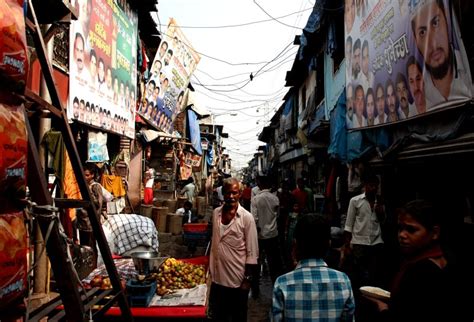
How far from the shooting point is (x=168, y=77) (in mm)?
12391

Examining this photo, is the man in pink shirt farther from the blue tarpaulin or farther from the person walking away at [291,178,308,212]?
the blue tarpaulin

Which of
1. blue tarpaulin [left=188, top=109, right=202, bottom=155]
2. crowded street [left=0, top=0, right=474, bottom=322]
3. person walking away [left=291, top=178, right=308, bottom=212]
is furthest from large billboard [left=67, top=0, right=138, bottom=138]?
blue tarpaulin [left=188, top=109, right=202, bottom=155]

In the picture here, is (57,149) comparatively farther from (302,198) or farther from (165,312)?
(302,198)

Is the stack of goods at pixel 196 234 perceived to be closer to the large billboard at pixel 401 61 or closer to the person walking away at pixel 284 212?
the person walking away at pixel 284 212

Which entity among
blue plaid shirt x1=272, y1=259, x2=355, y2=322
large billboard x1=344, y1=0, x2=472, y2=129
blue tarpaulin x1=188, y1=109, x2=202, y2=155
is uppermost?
blue tarpaulin x1=188, y1=109, x2=202, y2=155

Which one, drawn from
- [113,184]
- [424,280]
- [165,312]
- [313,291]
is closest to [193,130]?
[113,184]

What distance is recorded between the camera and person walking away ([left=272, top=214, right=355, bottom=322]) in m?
→ 2.33

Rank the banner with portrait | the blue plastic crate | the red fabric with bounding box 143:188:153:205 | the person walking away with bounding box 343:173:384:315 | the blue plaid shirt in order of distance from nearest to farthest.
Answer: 1. the blue plaid shirt
2. the blue plastic crate
3. the person walking away with bounding box 343:173:384:315
4. the banner with portrait
5. the red fabric with bounding box 143:188:153:205

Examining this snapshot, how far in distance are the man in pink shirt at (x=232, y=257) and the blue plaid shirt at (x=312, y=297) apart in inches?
76.6

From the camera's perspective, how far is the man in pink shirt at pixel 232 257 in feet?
14.1

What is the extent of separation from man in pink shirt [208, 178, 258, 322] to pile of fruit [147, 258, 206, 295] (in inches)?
14.7

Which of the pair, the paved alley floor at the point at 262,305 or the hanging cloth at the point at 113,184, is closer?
the paved alley floor at the point at 262,305

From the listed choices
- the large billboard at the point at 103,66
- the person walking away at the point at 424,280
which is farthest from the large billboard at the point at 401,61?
the large billboard at the point at 103,66

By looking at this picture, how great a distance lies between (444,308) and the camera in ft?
6.84
